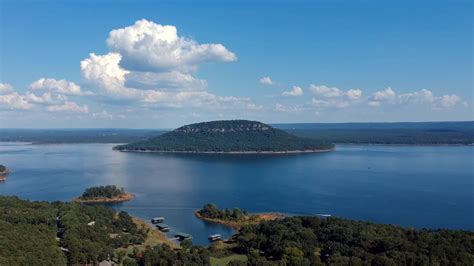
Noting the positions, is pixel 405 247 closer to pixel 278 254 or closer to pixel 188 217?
pixel 278 254

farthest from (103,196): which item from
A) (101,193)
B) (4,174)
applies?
(4,174)

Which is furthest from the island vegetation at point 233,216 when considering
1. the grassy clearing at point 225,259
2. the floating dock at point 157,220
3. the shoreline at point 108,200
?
the shoreline at point 108,200

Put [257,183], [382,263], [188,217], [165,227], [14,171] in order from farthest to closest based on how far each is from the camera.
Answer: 1. [14,171]
2. [257,183]
3. [188,217]
4. [165,227]
5. [382,263]

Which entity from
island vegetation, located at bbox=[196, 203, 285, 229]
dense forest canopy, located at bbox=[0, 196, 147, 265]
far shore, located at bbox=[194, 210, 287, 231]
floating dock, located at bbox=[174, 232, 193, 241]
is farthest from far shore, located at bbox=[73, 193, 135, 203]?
floating dock, located at bbox=[174, 232, 193, 241]

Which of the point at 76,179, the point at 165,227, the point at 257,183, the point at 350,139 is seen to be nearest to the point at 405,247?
the point at 165,227

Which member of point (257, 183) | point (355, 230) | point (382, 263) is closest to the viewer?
point (382, 263)

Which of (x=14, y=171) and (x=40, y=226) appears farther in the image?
(x=14, y=171)

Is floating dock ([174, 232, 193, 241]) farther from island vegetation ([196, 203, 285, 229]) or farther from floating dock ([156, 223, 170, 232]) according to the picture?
island vegetation ([196, 203, 285, 229])
